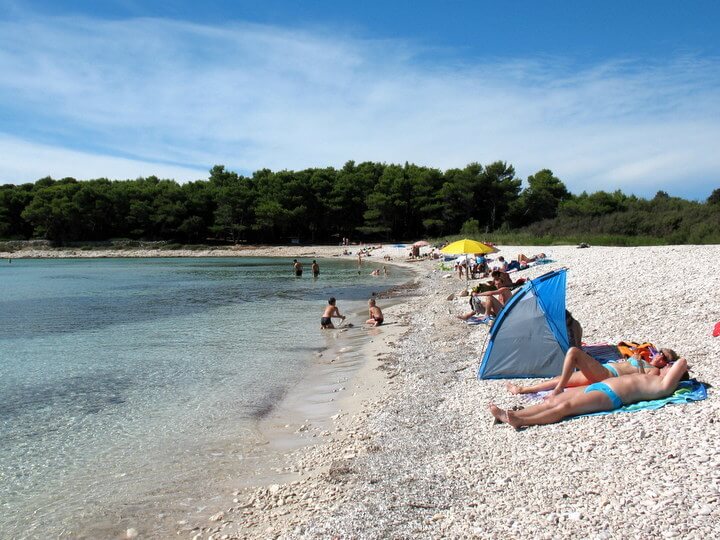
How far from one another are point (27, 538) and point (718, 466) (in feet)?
21.8

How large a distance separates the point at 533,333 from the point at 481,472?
140 inches

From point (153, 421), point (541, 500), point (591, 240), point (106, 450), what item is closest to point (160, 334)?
point (153, 421)

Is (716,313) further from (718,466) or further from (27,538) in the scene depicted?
(27,538)

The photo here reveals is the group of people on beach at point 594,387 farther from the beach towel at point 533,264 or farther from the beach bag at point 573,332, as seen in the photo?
the beach towel at point 533,264

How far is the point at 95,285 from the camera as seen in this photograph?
37.2 meters

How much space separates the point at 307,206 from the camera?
80.1 meters

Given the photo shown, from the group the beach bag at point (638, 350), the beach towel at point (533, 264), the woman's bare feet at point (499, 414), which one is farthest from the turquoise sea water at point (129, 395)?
the beach towel at point (533, 264)

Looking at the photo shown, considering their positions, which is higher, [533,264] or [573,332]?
[533,264]

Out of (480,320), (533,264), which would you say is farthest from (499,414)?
(533,264)

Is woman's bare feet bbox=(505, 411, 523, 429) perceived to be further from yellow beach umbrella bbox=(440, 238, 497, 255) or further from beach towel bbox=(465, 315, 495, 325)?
yellow beach umbrella bbox=(440, 238, 497, 255)

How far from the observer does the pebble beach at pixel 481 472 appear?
14.1 ft

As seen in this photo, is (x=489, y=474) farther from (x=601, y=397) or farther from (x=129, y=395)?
(x=129, y=395)

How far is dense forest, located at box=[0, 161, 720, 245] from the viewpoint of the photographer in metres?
73.1

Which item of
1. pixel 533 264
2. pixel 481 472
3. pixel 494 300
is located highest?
pixel 533 264
